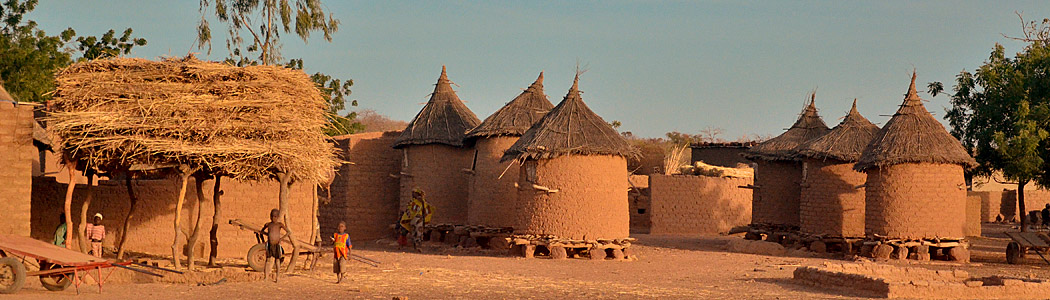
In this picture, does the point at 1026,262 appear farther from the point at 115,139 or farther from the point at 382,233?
the point at 115,139

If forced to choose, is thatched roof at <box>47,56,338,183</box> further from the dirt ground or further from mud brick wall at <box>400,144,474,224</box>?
mud brick wall at <box>400,144,474,224</box>

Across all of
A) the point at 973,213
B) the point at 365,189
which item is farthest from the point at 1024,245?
the point at 365,189

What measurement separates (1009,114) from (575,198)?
37.3 feet

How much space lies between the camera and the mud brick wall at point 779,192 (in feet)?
77.8

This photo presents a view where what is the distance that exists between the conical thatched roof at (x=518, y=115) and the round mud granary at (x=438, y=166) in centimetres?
114

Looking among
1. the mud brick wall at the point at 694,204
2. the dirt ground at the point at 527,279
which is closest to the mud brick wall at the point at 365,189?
the dirt ground at the point at 527,279

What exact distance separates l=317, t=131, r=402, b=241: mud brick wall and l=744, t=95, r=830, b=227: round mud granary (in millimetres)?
8230

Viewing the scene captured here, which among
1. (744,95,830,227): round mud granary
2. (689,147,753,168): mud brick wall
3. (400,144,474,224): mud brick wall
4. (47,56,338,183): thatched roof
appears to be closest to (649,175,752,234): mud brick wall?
(744,95,830,227): round mud granary

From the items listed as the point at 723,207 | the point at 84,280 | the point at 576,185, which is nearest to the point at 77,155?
the point at 84,280

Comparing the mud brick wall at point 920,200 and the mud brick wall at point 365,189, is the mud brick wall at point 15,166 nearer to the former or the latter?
the mud brick wall at point 365,189

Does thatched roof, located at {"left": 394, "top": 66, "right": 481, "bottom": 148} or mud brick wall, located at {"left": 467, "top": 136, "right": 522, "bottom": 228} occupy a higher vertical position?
thatched roof, located at {"left": 394, "top": 66, "right": 481, "bottom": 148}

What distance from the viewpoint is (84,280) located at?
12367mm

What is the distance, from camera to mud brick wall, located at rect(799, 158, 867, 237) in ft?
69.2

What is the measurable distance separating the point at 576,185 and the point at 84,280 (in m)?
8.43
